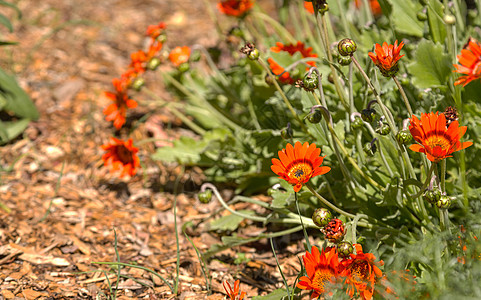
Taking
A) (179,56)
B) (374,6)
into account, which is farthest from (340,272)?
(374,6)

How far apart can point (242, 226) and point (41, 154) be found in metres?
1.52

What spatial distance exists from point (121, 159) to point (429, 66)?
1776 mm

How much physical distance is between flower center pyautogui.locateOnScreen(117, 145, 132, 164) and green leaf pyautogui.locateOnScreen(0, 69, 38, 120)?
896mm

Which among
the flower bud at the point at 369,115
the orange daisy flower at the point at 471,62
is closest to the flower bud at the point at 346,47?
the flower bud at the point at 369,115

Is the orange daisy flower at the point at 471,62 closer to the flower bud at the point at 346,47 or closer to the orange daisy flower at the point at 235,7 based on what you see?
the flower bud at the point at 346,47

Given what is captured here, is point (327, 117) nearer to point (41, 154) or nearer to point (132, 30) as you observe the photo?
point (41, 154)

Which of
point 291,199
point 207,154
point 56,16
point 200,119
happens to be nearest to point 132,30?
point 56,16

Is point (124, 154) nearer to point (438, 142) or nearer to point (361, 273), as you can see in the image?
point (361, 273)

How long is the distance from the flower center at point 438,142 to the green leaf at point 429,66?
665mm

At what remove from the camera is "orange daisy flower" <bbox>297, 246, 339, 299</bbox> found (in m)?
1.78

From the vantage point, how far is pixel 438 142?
1.68 m

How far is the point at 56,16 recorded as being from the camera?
4.80 metres

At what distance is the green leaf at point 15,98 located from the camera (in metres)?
3.27

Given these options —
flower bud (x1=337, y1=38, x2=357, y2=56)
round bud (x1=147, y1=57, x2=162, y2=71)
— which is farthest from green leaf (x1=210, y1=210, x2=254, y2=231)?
flower bud (x1=337, y1=38, x2=357, y2=56)
